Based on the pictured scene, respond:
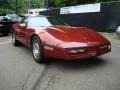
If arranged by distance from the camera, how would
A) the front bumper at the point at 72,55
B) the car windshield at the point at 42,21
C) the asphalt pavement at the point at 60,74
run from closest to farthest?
the asphalt pavement at the point at 60,74
the front bumper at the point at 72,55
the car windshield at the point at 42,21

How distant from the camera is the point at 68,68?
6.23 metres

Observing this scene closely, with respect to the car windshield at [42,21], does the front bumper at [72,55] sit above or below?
below

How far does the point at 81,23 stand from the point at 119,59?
9.25 m

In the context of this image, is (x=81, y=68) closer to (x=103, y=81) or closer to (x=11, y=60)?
(x=103, y=81)

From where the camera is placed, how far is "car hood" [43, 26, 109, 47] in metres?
6.06

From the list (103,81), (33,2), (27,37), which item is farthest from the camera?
(33,2)

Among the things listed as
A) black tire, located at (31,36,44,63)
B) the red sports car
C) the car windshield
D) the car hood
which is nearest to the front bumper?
the red sports car

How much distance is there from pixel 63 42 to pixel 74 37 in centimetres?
46

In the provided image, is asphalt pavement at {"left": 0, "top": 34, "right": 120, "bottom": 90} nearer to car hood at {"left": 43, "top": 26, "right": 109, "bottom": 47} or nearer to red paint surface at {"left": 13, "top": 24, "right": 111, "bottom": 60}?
red paint surface at {"left": 13, "top": 24, "right": 111, "bottom": 60}

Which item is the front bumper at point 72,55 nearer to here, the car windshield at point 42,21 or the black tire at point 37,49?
the black tire at point 37,49

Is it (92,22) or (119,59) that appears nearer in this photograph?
(119,59)

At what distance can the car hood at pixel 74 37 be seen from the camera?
19.9 feet

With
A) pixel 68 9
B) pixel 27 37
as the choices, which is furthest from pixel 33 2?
pixel 27 37

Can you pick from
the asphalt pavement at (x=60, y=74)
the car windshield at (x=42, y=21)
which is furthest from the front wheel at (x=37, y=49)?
the car windshield at (x=42, y=21)
